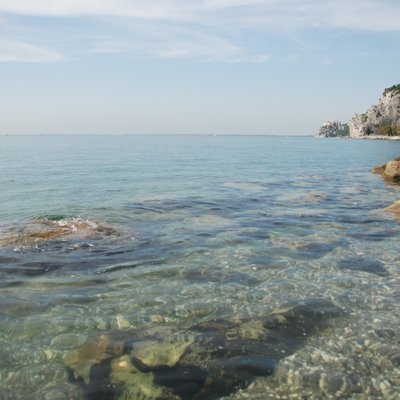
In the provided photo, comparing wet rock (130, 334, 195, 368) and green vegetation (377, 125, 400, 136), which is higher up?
green vegetation (377, 125, 400, 136)

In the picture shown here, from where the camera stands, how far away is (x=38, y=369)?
712 centimetres

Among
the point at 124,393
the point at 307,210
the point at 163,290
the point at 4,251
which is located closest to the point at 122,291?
the point at 163,290

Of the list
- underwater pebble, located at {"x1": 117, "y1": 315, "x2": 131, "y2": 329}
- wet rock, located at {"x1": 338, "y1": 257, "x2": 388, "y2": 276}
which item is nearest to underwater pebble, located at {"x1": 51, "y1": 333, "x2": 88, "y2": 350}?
underwater pebble, located at {"x1": 117, "y1": 315, "x2": 131, "y2": 329}

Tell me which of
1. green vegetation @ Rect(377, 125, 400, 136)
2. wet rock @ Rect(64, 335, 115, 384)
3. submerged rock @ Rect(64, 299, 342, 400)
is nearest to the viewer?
submerged rock @ Rect(64, 299, 342, 400)

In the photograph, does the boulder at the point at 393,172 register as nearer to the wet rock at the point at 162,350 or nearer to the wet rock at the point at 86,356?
the wet rock at the point at 162,350

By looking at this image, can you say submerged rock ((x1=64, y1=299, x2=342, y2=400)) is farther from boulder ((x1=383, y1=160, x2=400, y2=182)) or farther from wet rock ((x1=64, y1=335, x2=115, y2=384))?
boulder ((x1=383, y1=160, x2=400, y2=182))

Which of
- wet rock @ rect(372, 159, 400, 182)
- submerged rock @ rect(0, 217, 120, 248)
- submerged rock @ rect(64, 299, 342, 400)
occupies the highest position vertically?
wet rock @ rect(372, 159, 400, 182)

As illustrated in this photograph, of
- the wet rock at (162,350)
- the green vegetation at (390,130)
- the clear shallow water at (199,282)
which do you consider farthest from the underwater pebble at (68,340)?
the green vegetation at (390,130)

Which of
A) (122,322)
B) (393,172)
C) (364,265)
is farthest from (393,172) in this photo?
(122,322)

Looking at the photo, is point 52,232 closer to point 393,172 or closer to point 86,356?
point 86,356

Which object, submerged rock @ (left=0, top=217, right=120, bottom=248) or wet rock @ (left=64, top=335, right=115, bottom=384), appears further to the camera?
submerged rock @ (left=0, top=217, right=120, bottom=248)

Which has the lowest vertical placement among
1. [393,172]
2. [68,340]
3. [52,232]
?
[68,340]

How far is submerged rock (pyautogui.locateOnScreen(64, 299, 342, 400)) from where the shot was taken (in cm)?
657

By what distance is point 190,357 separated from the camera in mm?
7414
